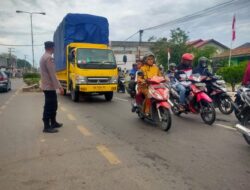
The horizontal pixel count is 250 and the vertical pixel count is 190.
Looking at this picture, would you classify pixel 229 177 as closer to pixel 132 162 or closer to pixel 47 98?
pixel 132 162

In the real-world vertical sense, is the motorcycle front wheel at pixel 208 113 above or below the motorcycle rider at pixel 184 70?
below

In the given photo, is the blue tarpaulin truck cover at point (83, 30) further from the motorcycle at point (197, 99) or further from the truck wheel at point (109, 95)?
the motorcycle at point (197, 99)

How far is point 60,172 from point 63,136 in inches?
94.6

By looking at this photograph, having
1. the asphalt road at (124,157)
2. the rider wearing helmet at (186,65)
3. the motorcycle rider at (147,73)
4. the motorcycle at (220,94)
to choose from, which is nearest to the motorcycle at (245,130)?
the asphalt road at (124,157)

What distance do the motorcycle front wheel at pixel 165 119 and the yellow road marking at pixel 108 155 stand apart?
195cm

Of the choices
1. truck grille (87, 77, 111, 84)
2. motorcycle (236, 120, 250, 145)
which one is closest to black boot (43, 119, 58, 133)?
motorcycle (236, 120, 250, 145)

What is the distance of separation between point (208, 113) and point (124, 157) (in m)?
3.85

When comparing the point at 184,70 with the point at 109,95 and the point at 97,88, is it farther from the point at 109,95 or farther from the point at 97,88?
the point at 109,95

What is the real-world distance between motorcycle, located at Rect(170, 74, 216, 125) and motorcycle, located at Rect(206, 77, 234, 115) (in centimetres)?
34

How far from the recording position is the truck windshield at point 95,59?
13203 millimetres

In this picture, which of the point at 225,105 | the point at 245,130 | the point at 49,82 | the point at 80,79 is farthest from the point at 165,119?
the point at 80,79

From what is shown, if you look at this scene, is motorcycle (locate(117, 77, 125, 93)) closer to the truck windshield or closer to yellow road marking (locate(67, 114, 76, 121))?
the truck windshield

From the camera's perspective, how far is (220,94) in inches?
375

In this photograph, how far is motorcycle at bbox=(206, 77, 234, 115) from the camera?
371 inches
